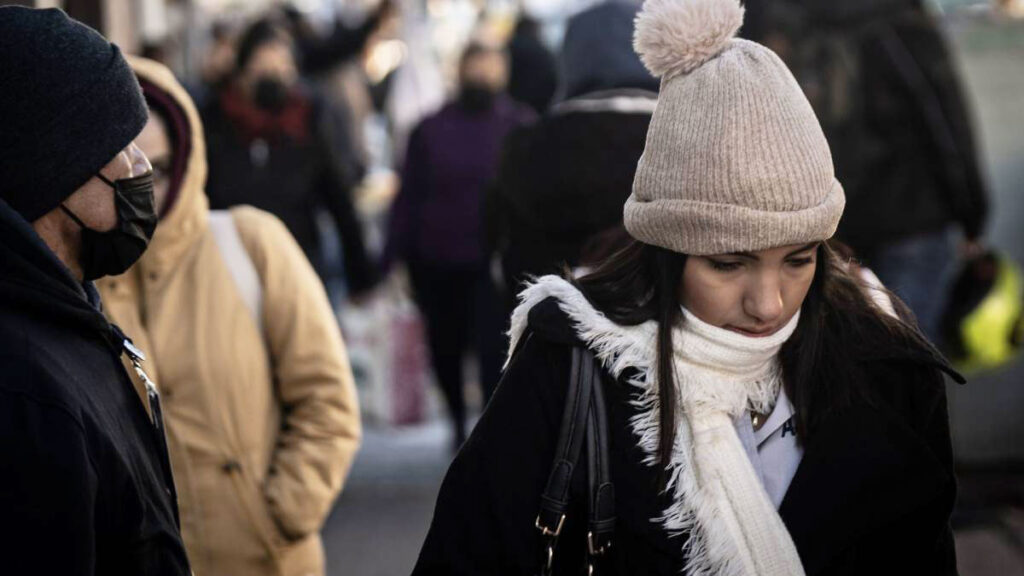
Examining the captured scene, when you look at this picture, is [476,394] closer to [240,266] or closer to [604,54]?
[604,54]

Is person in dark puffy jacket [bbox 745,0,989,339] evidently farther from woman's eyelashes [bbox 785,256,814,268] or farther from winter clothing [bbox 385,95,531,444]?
woman's eyelashes [bbox 785,256,814,268]

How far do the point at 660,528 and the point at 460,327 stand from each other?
4.99 metres

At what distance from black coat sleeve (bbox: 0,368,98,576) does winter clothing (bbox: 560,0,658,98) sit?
7.48 feet

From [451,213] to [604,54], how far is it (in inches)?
129

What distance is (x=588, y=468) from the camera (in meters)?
2.27

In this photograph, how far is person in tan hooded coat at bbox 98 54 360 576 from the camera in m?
3.12

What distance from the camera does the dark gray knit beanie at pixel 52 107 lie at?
6.98ft

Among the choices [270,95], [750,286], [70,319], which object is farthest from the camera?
[270,95]

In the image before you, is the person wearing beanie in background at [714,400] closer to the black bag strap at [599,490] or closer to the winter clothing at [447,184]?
the black bag strap at [599,490]

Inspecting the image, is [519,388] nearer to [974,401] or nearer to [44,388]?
[44,388]

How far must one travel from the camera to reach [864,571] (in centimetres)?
235

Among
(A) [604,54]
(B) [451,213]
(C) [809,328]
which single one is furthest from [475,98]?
(C) [809,328]

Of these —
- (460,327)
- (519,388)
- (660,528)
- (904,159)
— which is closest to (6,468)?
(519,388)

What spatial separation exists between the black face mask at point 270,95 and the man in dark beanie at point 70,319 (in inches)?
145
